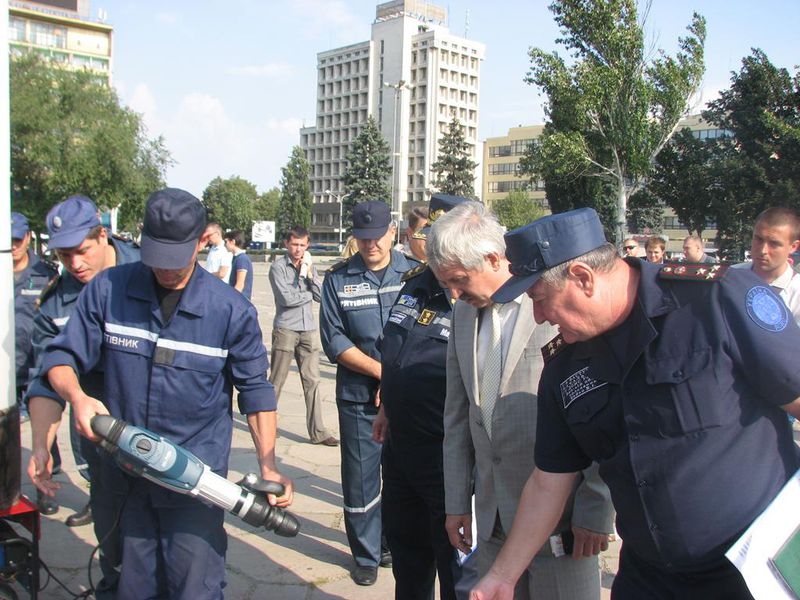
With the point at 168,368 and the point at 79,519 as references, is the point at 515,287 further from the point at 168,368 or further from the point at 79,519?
the point at 79,519

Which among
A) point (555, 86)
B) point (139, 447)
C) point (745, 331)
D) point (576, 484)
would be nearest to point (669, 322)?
point (745, 331)

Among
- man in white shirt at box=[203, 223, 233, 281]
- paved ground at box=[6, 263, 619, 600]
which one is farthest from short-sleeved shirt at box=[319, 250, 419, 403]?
man in white shirt at box=[203, 223, 233, 281]

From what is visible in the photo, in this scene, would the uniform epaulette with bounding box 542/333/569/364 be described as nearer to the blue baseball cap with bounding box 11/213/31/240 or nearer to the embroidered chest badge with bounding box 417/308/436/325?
the embroidered chest badge with bounding box 417/308/436/325

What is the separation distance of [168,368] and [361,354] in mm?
1842

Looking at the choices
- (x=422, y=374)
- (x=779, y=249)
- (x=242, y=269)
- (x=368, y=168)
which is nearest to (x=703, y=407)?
(x=422, y=374)

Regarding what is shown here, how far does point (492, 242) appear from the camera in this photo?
109 inches

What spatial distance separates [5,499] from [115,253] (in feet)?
4.28

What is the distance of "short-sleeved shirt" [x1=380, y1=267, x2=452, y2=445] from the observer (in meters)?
3.31

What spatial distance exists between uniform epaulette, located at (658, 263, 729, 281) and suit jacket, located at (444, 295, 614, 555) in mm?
697

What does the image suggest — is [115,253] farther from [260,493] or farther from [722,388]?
[722,388]

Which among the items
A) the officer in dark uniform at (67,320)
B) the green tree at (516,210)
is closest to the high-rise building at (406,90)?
the green tree at (516,210)

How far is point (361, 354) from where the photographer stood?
4543 mm

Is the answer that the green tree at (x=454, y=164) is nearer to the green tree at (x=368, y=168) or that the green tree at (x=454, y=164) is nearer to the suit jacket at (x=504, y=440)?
the green tree at (x=368, y=168)

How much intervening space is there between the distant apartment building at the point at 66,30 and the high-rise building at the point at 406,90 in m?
36.0
